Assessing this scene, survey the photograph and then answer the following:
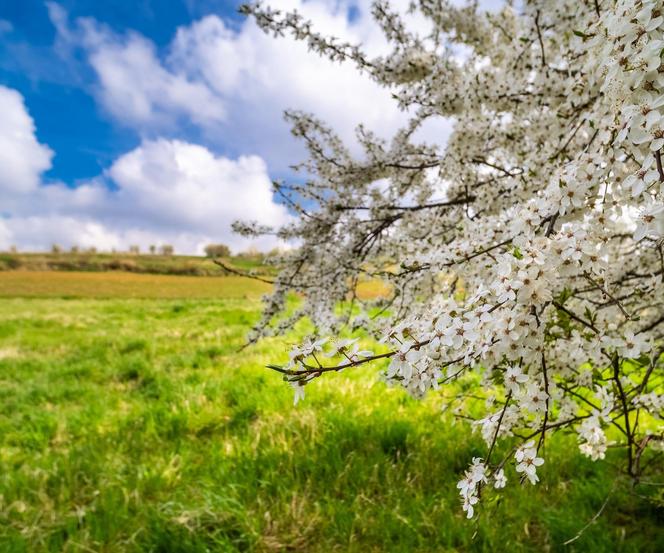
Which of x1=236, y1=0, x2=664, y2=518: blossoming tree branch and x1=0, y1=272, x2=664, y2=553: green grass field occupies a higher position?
x1=236, y1=0, x2=664, y2=518: blossoming tree branch

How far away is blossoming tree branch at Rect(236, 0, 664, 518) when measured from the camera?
1402 millimetres

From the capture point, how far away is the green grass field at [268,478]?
10.9ft

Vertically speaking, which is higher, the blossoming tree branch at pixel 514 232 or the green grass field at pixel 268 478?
the blossoming tree branch at pixel 514 232

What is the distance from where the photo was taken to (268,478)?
405 cm

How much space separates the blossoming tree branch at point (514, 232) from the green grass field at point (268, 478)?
0.49 m

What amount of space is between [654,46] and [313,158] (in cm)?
352

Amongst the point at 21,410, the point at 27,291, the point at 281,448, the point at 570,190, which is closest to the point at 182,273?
the point at 27,291

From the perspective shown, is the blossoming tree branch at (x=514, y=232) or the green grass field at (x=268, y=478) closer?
the blossoming tree branch at (x=514, y=232)

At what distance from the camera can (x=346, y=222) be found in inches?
165

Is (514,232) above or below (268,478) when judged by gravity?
above

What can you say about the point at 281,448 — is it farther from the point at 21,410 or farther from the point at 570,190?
the point at 21,410

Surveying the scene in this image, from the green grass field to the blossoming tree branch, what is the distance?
0.49m

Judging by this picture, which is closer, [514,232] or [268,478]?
[514,232]

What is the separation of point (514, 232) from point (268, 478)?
127 inches
